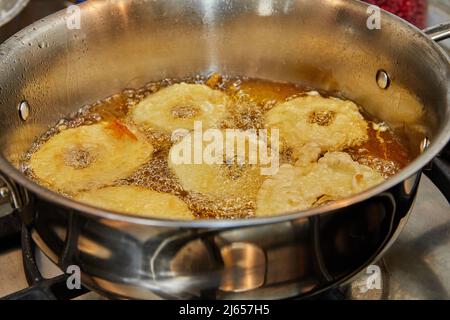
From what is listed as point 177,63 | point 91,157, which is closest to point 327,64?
point 177,63

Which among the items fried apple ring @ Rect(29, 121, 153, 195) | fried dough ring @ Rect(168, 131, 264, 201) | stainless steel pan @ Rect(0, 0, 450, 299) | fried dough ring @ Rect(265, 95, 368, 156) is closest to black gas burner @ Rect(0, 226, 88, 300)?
stainless steel pan @ Rect(0, 0, 450, 299)

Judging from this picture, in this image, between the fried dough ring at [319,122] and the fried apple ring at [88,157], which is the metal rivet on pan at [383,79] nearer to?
the fried dough ring at [319,122]

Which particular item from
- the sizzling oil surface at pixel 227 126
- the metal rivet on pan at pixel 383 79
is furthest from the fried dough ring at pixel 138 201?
the metal rivet on pan at pixel 383 79

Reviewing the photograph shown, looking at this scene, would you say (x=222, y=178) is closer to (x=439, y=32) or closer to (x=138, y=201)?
(x=138, y=201)

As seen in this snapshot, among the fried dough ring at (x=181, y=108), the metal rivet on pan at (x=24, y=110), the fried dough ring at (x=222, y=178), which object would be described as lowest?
the fried dough ring at (x=222, y=178)

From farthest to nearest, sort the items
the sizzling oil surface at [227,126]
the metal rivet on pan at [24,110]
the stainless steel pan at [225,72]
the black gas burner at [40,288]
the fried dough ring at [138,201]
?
the metal rivet on pan at [24,110] → the sizzling oil surface at [227,126] → the fried dough ring at [138,201] → the black gas burner at [40,288] → the stainless steel pan at [225,72]

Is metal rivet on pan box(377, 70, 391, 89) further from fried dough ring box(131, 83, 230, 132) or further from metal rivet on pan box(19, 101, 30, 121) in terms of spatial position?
metal rivet on pan box(19, 101, 30, 121)

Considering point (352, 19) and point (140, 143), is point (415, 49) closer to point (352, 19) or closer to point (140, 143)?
point (352, 19)
